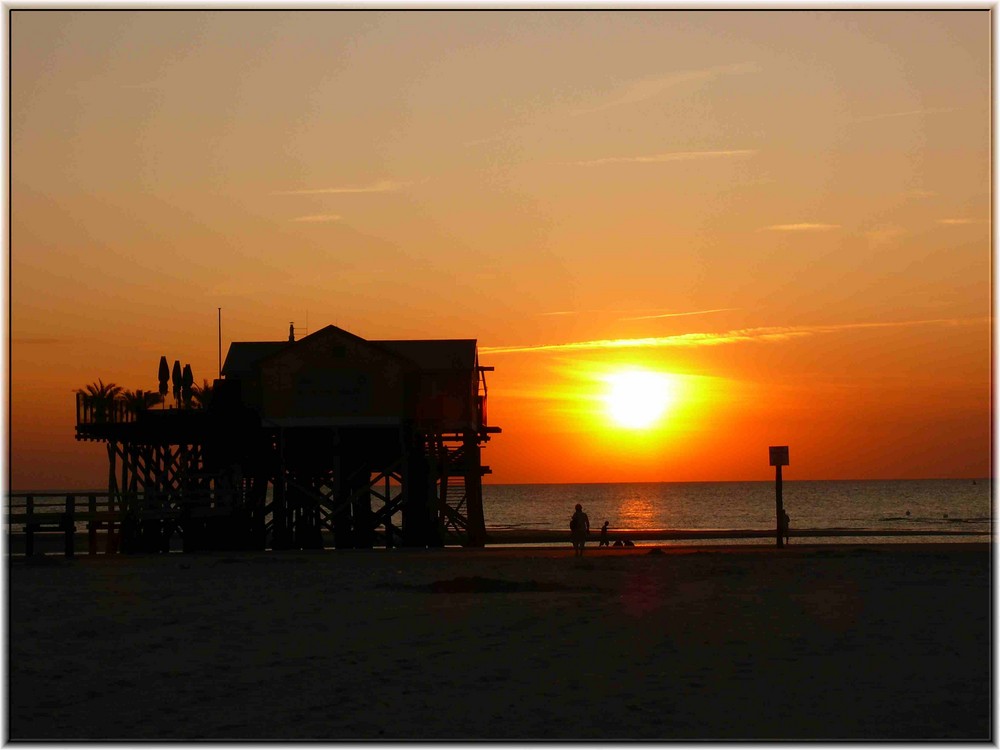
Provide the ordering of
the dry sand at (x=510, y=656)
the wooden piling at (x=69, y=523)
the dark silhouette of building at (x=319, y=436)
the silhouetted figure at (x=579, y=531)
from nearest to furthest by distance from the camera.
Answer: the dry sand at (x=510, y=656) < the silhouetted figure at (x=579, y=531) < the wooden piling at (x=69, y=523) < the dark silhouette of building at (x=319, y=436)

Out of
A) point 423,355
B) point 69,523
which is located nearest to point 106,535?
point 423,355

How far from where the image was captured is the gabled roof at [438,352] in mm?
46188

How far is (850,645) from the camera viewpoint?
15805 millimetres

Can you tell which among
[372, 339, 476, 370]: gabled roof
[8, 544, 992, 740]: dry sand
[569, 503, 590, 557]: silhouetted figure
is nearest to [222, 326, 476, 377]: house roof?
[372, 339, 476, 370]: gabled roof

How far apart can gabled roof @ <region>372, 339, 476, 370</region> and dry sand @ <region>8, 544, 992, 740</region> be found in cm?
2011

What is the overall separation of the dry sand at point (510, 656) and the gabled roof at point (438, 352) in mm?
20107

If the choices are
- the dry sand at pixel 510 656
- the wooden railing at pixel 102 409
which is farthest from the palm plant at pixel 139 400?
the dry sand at pixel 510 656

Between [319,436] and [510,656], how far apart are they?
31.1 metres

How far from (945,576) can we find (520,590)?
8343 mm

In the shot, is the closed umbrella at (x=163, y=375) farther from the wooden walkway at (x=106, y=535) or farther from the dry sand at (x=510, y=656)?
the dry sand at (x=510, y=656)

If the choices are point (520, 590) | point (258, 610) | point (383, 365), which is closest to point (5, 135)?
point (258, 610)

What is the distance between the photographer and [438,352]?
1845 inches

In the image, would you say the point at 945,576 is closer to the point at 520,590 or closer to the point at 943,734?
the point at 520,590

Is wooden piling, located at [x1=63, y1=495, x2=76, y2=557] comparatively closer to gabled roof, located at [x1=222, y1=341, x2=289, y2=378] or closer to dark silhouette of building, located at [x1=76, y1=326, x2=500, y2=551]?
dark silhouette of building, located at [x1=76, y1=326, x2=500, y2=551]
